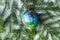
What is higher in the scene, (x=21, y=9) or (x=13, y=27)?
(x=21, y=9)

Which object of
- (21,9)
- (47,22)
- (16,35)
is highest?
(21,9)

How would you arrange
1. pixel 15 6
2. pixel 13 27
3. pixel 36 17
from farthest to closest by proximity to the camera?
pixel 36 17, pixel 13 27, pixel 15 6

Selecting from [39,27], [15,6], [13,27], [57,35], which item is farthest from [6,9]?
[57,35]

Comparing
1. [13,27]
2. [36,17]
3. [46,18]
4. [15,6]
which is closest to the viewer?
[15,6]

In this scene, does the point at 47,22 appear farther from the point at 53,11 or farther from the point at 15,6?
the point at 15,6

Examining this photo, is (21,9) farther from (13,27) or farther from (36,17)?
(36,17)

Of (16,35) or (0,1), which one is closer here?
(0,1)
